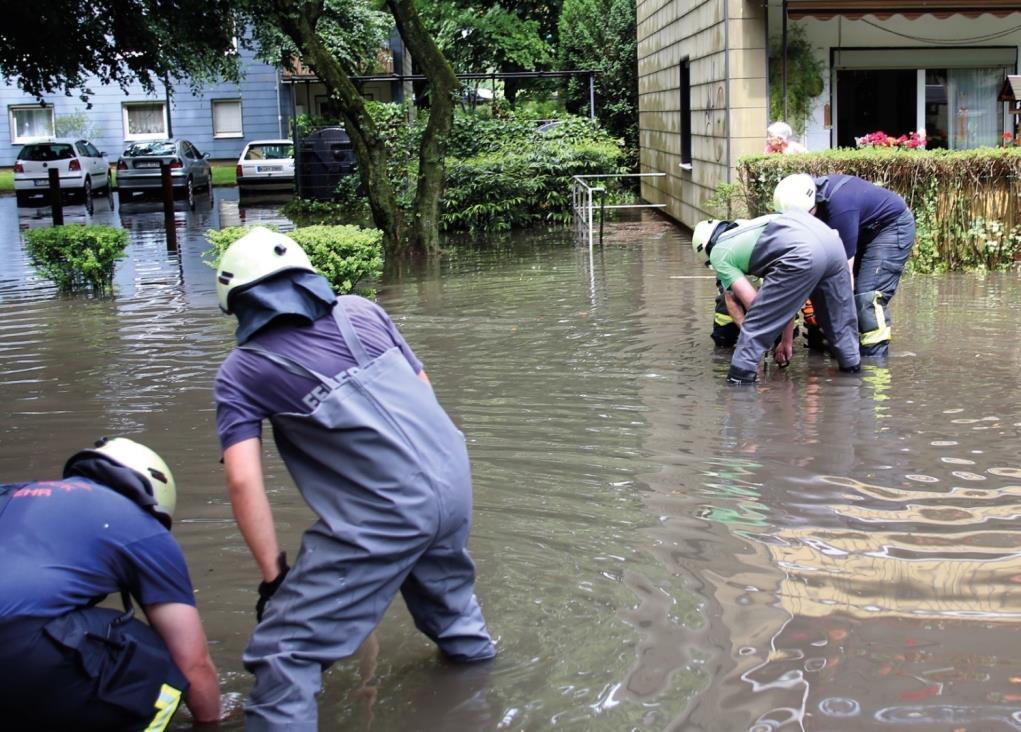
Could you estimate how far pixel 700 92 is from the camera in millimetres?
17547

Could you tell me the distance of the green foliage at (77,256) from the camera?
46.9 ft

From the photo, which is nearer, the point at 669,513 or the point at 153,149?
the point at 669,513

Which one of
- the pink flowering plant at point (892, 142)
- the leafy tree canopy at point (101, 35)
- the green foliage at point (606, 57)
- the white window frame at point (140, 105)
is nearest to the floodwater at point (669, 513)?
the pink flowering plant at point (892, 142)

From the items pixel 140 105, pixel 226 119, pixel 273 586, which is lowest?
A: pixel 273 586

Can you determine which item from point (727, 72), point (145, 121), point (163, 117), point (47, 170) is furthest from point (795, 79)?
point (145, 121)

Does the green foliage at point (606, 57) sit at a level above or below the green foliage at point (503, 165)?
above

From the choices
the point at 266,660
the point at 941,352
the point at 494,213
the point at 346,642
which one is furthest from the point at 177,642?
the point at 494,213

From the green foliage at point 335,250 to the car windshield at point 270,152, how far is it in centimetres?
2026

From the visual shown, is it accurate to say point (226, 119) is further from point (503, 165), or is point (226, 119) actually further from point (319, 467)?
point (319, 467)

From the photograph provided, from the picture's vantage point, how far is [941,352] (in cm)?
896

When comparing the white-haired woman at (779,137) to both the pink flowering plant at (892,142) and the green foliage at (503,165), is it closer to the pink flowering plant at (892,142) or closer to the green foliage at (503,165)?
the pink flowering plant at (892,142)

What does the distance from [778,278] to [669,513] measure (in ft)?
8.82

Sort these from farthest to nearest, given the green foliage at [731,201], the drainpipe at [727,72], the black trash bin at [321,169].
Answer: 1. the black trash bin at [321,169]
2. the drainpipe at [727,72]
3. the green foliage at [731,201]

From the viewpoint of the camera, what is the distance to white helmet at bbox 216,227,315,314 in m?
3.60
